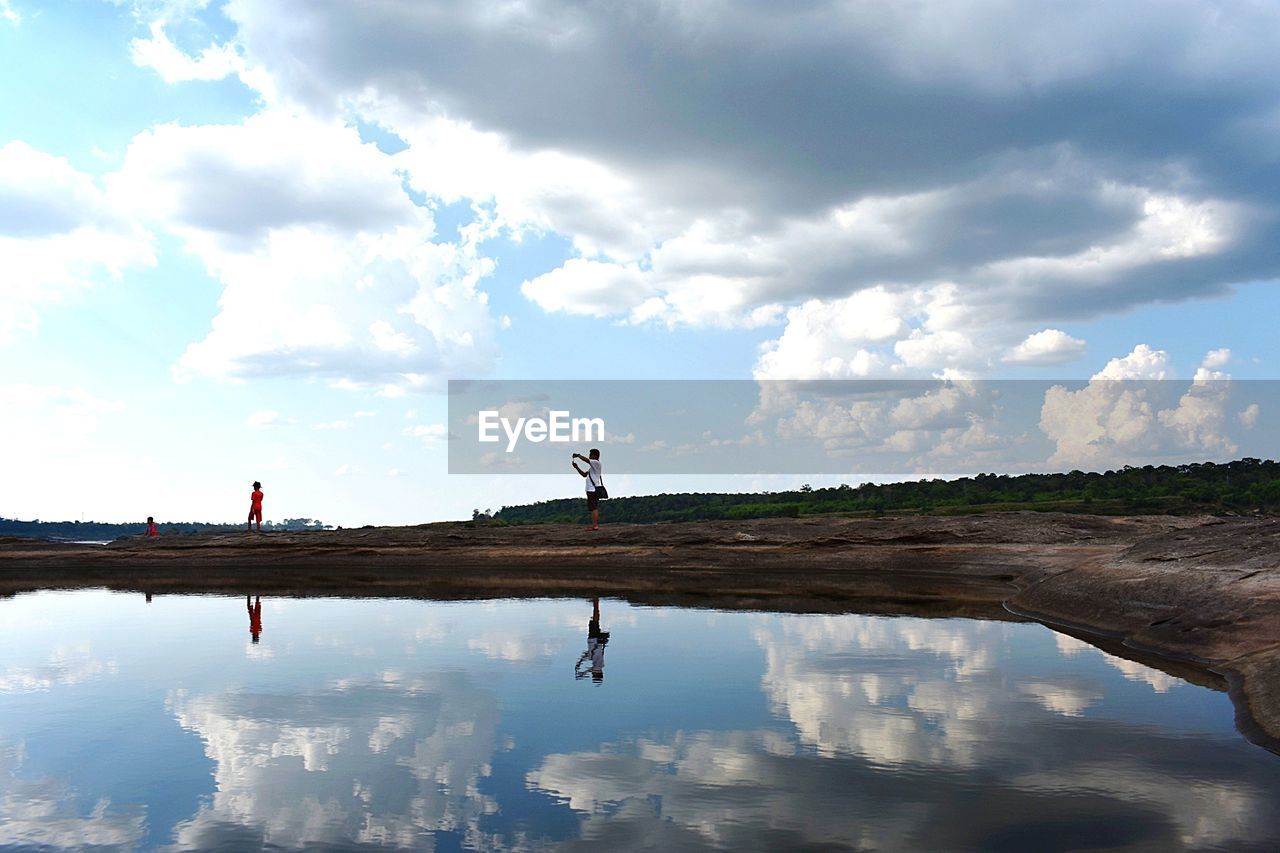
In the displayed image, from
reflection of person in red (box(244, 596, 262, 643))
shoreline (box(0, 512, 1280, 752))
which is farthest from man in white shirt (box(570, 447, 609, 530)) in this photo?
reflection of person in red (box(244, 596, 262, 643))

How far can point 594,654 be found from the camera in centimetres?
1255

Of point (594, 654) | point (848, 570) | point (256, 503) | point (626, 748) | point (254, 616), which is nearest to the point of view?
point (626, 748)

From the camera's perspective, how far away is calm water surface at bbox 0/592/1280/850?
5.73m

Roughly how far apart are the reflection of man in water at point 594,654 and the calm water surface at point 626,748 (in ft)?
0.31

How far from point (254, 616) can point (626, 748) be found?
13.5 meters

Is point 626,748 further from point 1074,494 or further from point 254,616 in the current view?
point 1074,494

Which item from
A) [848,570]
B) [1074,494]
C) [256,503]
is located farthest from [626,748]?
[1074,494]

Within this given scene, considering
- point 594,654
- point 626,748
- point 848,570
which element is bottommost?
point 848,570

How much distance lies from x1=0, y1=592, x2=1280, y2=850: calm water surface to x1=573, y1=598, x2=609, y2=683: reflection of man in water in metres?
0.09

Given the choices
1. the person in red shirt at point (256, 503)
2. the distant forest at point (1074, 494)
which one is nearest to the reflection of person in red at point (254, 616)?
the person in red shirt at point (256, 503)

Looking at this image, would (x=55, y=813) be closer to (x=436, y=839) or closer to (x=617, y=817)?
(x=436, y=839)

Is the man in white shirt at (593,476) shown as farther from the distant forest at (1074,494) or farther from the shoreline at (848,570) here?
the distant forest at (1074,494)

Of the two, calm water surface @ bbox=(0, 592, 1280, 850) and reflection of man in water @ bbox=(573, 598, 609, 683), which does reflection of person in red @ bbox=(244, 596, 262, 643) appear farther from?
reflection of man in water @ bbox=(573, 598, 609, 683)

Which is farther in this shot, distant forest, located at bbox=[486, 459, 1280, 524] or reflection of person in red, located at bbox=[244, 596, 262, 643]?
distant forest, located at bbox=[486, 459, 1280, 524]
